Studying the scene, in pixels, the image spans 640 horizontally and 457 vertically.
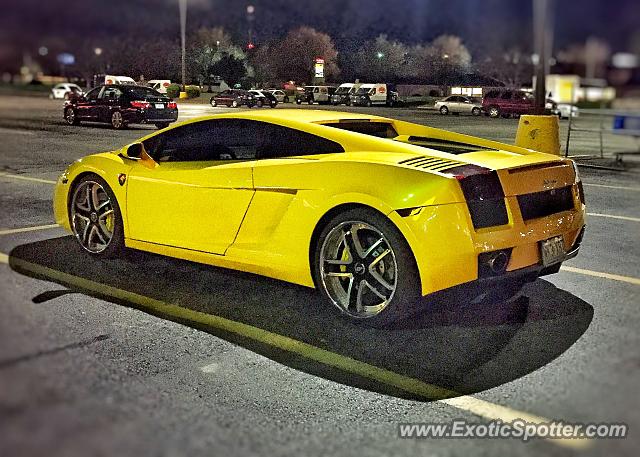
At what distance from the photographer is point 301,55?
12492mm

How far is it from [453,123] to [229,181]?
11198mm

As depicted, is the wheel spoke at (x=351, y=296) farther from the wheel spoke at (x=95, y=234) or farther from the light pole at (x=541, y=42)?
the light pole at (x=541, y=42)

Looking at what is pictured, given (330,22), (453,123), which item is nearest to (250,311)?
(330,22)

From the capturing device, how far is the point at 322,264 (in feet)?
15.0

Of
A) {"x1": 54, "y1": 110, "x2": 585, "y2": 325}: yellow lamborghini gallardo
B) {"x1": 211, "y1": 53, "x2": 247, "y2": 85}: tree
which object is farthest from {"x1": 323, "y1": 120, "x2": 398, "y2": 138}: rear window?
{"x1": 211, "y1": 53, "x2": 247, "y2": 85}: tree

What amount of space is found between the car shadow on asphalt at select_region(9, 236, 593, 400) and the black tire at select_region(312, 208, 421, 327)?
3.6 inches

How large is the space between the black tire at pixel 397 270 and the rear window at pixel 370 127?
0.94 m

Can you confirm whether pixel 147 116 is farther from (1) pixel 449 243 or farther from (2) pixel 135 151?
(1) pixel 449 243

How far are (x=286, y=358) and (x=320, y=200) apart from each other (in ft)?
3.48

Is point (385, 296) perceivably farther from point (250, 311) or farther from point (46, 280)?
point (46, 280)

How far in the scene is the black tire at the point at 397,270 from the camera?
417 cm

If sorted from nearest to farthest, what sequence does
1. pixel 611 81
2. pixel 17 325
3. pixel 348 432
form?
pixel 348 432 < pixel 17 325 < pixel 611 81

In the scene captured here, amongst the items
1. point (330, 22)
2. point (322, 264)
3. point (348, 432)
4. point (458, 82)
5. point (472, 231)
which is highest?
point (330, 22)

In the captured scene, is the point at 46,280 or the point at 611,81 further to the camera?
the point at 611,81
